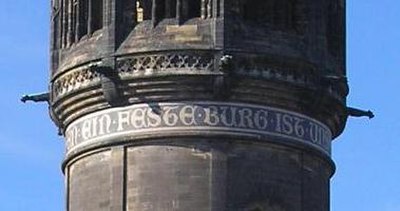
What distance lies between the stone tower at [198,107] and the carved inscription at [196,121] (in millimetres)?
22

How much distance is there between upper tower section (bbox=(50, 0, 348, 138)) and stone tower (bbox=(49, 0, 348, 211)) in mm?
30

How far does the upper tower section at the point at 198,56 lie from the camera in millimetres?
42500

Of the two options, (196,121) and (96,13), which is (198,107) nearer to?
(196,121)

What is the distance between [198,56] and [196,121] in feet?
4.61

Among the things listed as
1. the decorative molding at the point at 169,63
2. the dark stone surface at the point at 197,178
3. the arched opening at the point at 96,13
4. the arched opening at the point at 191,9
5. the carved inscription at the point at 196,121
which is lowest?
the dark stone surface at the point at 197,178

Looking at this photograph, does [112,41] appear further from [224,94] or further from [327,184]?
[327,184]

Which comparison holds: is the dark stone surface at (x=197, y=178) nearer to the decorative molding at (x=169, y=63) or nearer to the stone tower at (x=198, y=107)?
the stone tower at (x=198, y=107)

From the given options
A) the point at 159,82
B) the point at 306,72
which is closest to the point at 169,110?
the point at 159,82

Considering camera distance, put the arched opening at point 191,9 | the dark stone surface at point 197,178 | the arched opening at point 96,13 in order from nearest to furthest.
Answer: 1. the dark stone surface at point 197,178
2. the arched opening at point 191,9
3. the arched opening at point 96,13

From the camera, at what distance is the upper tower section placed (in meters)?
42.5

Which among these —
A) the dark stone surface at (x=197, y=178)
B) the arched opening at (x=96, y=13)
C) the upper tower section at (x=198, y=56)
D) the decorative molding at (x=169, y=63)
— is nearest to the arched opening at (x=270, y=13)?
the upper tower section at (x=198, y=56)

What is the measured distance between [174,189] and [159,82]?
2361mm

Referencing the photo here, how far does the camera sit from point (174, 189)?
42.0m

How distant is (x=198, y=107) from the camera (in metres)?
42.4
